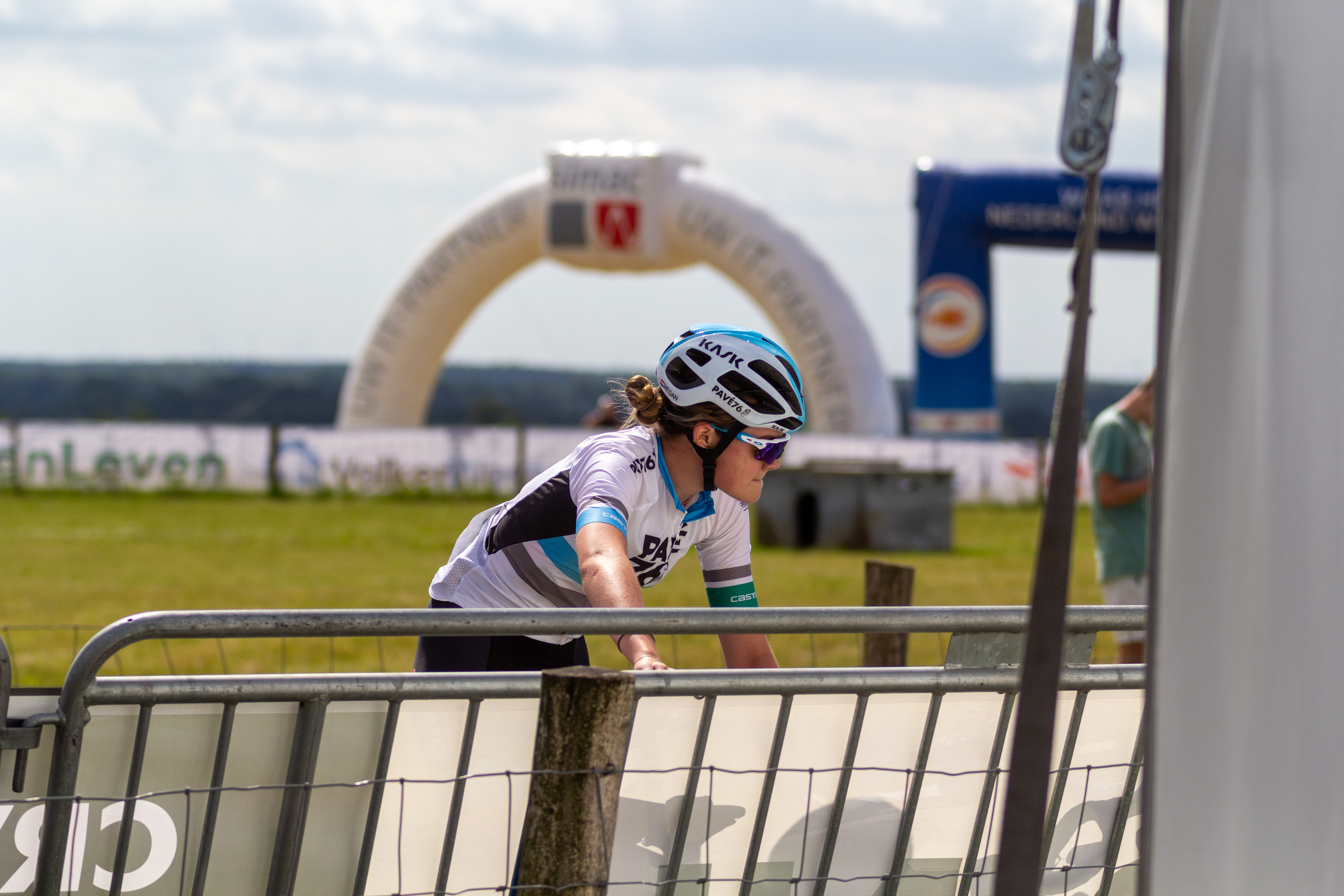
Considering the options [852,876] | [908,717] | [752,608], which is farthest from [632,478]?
[852,876]

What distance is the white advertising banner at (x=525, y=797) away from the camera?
7.47 feet

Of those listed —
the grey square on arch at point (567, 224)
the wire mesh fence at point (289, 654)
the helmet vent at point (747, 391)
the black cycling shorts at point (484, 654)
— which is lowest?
the wire mesh fence at point (289, 654)

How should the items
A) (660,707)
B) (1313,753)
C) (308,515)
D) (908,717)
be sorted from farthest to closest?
(308,515) < (908,717) < (660,707) < (1313,753)

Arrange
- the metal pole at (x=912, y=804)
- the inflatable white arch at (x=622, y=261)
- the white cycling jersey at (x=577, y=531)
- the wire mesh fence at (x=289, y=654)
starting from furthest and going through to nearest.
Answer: the inflatable white arch at (x=622, y=261)
the wire mesh fence at (x=289, y=654)
the white cycling jersey at (x=577, y=531)
the metal pole at (x=912, y=804)

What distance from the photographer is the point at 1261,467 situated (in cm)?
118

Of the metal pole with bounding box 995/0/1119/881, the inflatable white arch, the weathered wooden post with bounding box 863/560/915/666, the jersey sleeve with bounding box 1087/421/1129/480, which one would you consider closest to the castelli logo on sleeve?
the inflatable white arch

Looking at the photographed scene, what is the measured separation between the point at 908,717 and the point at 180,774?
50.9 inches

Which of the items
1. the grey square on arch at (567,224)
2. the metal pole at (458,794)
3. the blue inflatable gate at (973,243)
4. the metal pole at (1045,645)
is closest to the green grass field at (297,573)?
the blue inflatable gate at (973,243)

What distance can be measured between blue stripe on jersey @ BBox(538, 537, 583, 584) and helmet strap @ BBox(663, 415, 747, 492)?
303 mm

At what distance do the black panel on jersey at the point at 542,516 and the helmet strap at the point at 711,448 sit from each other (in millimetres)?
251

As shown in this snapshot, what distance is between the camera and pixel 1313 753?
1.18 meters

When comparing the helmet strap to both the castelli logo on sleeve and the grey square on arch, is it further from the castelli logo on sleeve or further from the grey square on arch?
the grey square on arch

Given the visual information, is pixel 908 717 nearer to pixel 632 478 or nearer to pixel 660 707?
pixel 660 707

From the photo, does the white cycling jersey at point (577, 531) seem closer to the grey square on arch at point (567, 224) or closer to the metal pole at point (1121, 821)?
the metal pole at point (1121, 821)
